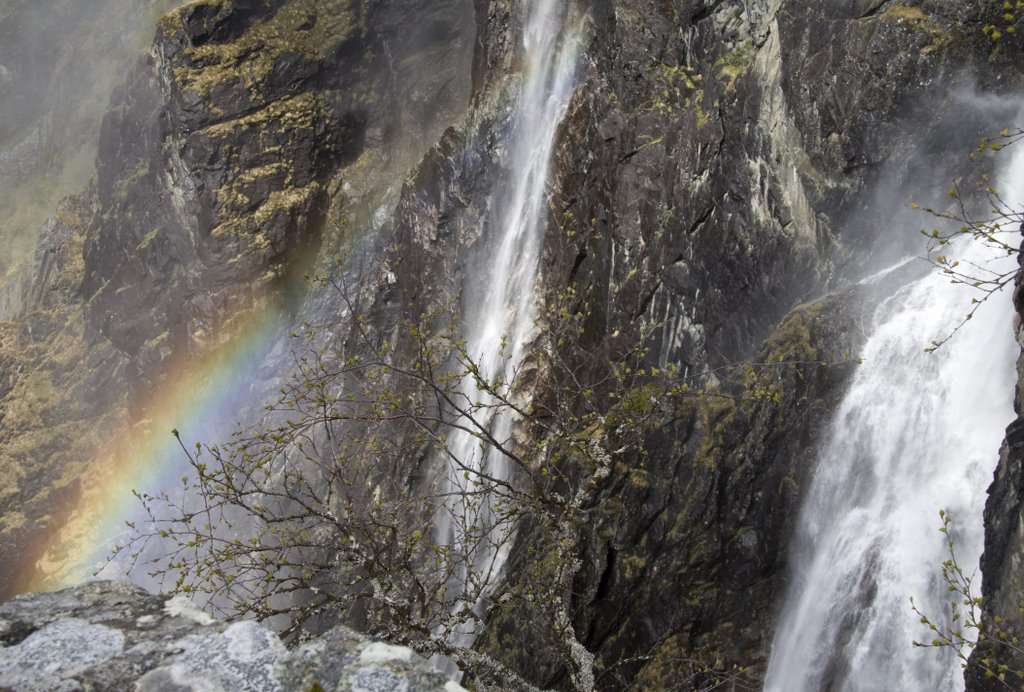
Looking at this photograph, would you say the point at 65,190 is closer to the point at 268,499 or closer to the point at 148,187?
the point at 148,187

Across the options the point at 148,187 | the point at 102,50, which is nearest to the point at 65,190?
the point at 102,50

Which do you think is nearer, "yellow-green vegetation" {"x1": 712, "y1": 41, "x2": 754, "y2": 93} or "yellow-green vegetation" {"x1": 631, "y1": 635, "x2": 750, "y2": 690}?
"yellow-green vegetation" {"x1": 631, "y1": 635, "x2": 750, "y2": 690}

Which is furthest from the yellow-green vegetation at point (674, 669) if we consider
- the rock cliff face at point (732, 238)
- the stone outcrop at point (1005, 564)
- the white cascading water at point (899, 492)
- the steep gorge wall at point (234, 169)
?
the steep gorge wall at point (234, 169)

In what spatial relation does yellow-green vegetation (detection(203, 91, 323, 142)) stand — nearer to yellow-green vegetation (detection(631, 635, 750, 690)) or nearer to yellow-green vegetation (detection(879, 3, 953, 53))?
yellow-green vegetation (detection(879, 3, 953, 53))

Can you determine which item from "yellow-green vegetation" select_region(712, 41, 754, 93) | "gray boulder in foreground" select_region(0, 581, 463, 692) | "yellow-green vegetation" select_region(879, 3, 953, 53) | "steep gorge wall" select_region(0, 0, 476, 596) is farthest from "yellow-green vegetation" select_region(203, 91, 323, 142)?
"gray boulder in foreground" select_region(0, 581, 463, 692)

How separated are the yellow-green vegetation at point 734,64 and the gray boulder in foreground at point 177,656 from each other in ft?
38.6

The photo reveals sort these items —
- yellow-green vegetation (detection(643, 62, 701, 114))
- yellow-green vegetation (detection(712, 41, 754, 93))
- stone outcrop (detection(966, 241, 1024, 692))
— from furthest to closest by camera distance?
yellow-green vegetation (detection(643, 62, 701, 114))
yellow-green vegetation (detection(712, 41, 754, 93))
stone outcrop (detection(966, 241, 1024, 692))

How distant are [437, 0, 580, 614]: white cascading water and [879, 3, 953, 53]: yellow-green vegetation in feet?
18.7

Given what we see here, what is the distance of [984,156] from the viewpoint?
1092 cm

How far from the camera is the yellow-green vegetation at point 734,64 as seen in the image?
12.9 metres

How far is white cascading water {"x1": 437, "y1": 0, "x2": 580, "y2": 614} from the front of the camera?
51.4 ft

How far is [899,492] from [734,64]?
22.0 ft

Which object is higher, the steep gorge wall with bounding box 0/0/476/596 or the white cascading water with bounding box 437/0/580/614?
the steep gorge wall with bounding box 0/0/476/596

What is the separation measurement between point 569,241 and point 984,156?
621 centimetres
